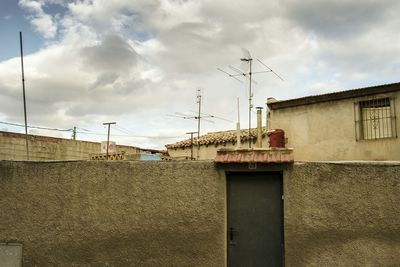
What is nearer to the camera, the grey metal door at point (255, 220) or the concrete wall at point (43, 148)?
the grey metal door at point (255, 220)

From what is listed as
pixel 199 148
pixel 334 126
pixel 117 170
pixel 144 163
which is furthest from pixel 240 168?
pixel 199 148

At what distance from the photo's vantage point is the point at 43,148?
2114 cm

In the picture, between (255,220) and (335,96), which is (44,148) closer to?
(335,96)

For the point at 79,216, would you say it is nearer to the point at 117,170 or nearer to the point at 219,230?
the point at 117,170

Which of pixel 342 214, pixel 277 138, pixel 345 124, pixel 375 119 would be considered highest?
pixel 375 119

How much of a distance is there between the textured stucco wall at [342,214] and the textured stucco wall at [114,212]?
1.26m

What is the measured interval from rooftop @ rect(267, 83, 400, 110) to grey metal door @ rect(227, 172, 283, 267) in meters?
7.79

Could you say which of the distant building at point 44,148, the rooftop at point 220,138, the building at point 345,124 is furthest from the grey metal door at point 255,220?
the distant building at point 44,148

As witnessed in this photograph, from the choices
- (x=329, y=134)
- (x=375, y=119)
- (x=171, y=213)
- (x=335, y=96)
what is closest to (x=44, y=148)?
(x=329, y=134)

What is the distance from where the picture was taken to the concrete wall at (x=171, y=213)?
22.9 feet

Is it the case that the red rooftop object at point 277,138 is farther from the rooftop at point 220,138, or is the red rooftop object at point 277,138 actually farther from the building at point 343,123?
the rooftop at point 220,138

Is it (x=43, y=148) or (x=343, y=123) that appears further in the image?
(x=43, y=148)

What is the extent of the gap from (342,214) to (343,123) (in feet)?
26.2

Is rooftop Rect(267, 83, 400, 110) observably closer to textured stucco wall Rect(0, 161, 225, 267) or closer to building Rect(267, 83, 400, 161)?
building Rect(267, 83, 400, 161)
